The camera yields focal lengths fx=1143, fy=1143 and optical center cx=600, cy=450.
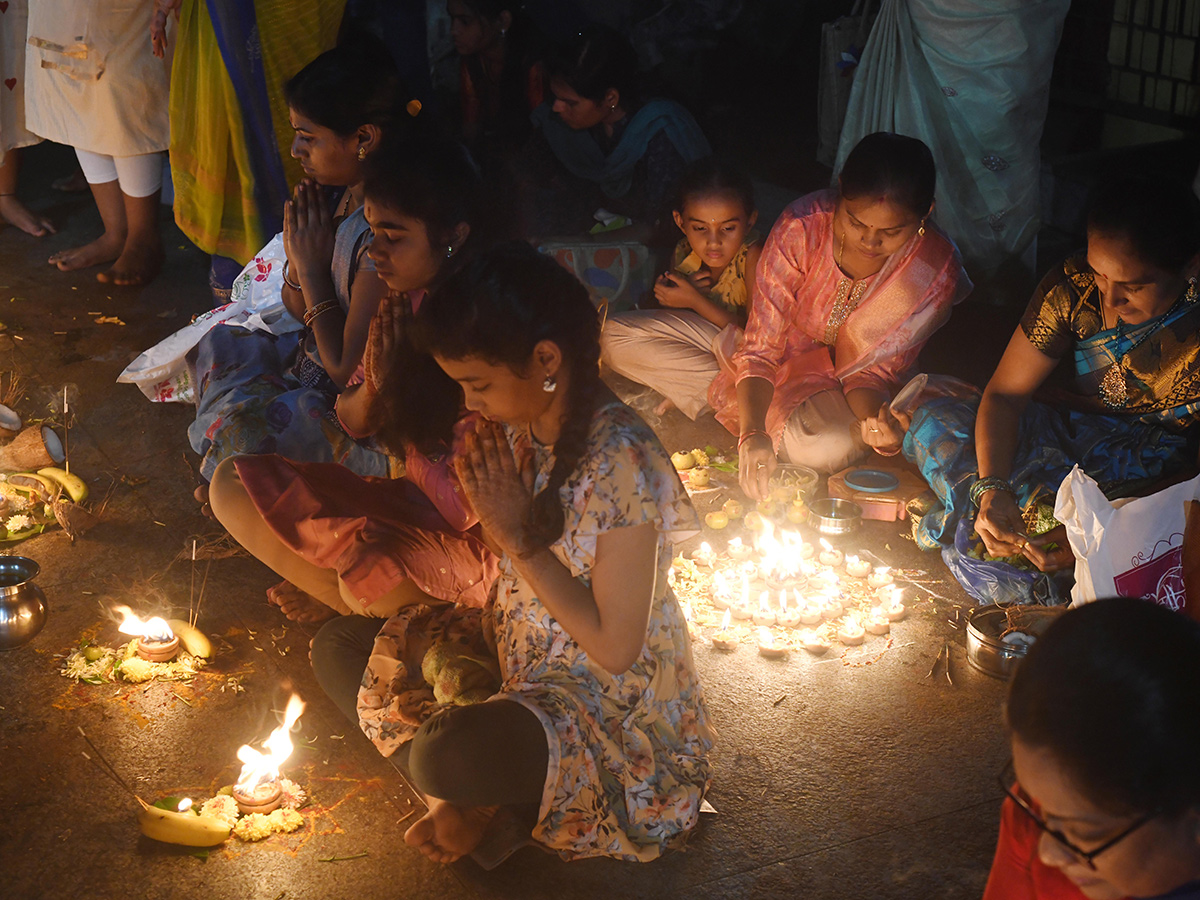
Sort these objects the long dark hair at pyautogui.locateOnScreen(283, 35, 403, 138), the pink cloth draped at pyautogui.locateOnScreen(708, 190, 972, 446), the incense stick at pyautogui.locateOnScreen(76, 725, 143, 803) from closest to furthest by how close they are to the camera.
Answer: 1. the incense stick at pyautogui.locateOnScreen(76, 725, 143, 803)
2. the long dark hair at pyautogui.locateOnScreen(283, 35, 403, 138)
3. the pink cloth draped at pyautogui.locateOnScreen(708, 190, 972, 446)

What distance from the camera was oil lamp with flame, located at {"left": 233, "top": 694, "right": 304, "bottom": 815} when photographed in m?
2.96

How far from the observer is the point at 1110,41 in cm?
769

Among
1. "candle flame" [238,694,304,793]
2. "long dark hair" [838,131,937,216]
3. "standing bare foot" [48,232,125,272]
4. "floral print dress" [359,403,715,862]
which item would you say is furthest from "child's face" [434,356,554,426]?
"standing bare foot" [48,232,125,272]

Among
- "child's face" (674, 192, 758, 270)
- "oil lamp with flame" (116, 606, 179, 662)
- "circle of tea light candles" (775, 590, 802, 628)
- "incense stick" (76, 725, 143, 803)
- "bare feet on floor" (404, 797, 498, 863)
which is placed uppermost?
"child's face" (674, 192, 758, 270)

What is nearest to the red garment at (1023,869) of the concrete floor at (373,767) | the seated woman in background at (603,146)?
the concrete floor at (373,767)

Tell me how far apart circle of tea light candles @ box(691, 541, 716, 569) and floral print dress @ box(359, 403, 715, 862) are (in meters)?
1.32

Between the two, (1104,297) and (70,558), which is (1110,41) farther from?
(70,558)

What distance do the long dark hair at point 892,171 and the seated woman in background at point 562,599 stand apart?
2066 mm

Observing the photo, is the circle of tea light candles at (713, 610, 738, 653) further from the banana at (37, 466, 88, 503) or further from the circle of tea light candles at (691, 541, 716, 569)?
the banana at (37, 466, 88, 503)

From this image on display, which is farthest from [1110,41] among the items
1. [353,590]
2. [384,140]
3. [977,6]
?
[353,590]

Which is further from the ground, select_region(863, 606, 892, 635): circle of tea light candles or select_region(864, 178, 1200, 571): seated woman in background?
select_region(864, 178, 1200, 571): seated woman in background

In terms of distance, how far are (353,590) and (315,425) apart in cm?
113

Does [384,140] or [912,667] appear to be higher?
[384,140]

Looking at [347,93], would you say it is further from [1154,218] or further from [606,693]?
[1154,218]
